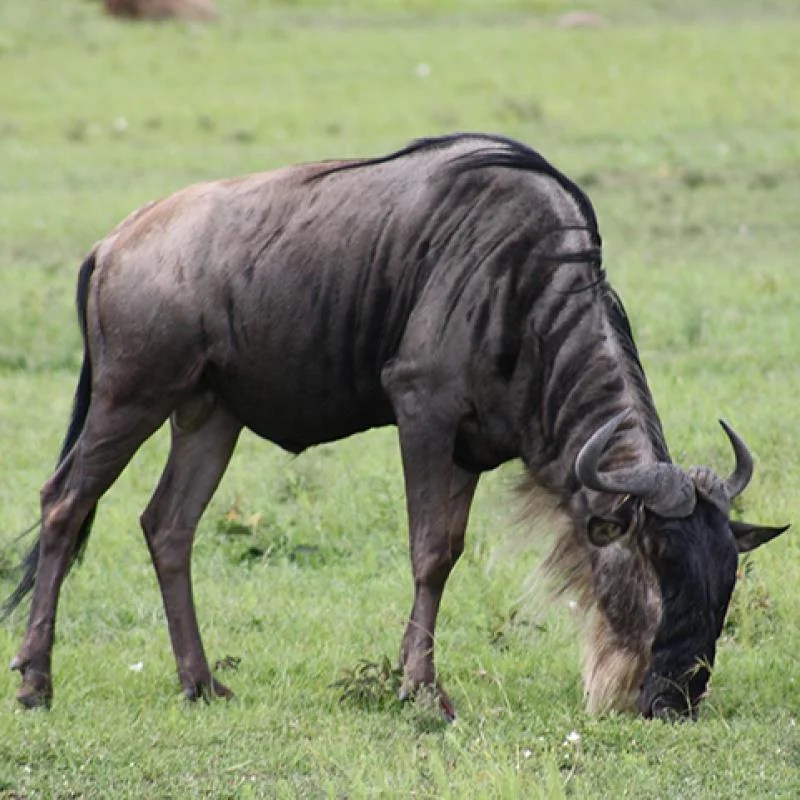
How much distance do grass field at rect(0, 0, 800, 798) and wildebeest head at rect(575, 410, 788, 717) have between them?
0.16m

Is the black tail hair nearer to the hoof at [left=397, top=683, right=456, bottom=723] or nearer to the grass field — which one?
the grass field

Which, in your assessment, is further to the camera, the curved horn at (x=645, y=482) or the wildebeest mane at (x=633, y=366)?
the wildebeest mane at (x=633, y=366)

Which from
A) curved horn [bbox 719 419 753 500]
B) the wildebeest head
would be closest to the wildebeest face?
the wildebeest head

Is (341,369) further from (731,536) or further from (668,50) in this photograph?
(668,50)

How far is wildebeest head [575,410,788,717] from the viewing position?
532 cm

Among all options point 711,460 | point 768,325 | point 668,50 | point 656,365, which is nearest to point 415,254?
point 711,460

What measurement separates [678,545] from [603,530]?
0.83 ft

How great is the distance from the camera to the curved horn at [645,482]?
529 centimetres

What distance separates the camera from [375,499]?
7.88 m

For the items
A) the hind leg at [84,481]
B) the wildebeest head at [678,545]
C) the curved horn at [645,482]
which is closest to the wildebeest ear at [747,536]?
the wildebeest head at [678,545]

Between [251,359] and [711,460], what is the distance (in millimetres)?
2675

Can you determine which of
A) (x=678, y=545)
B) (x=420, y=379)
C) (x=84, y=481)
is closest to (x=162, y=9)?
(x=84, y=481)

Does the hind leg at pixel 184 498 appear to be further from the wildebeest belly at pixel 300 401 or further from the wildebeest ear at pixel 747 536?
the wildebeest ear at pixel 747 536

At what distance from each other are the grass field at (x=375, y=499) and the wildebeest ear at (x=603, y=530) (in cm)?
41
